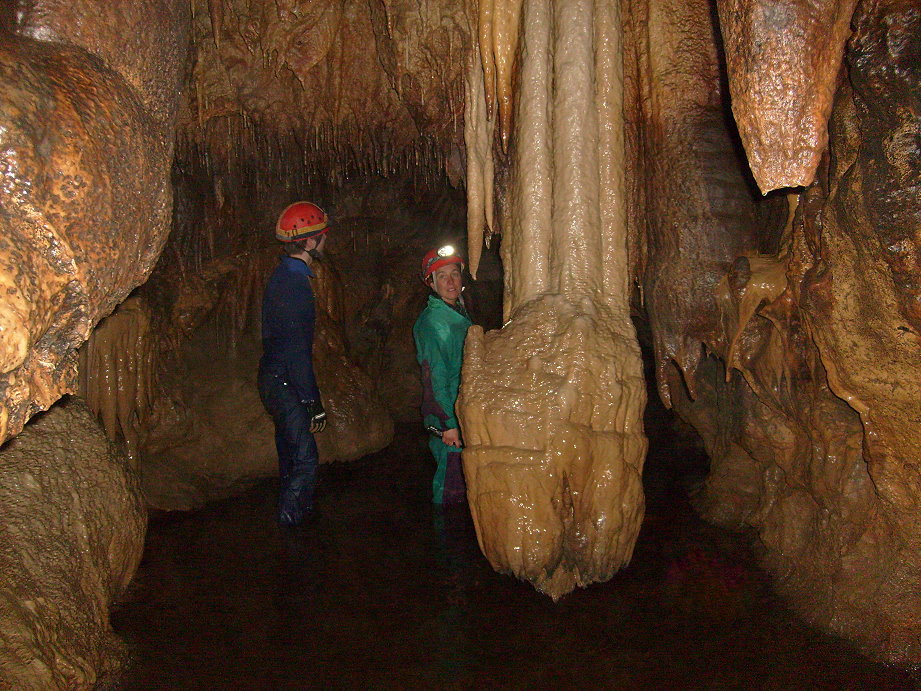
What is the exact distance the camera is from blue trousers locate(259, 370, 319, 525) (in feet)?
14.6

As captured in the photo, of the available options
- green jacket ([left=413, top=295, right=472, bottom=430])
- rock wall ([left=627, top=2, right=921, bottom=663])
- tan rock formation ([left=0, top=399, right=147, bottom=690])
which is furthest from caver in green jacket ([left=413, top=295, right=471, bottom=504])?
tan rock formation ([left=0, top=399, right=147, bottom=690])

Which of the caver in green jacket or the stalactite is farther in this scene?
the stalactite

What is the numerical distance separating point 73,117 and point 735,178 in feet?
10.6

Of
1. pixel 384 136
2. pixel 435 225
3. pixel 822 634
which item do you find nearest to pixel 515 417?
pixel 822 634

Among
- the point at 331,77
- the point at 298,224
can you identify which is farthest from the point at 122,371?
the point at 331,77

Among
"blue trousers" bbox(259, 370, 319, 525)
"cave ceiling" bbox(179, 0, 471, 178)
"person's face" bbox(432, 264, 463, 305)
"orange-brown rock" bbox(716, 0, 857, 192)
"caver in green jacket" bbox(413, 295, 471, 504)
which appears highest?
"cave ceiling" bbox(179, 0, 471, 178)

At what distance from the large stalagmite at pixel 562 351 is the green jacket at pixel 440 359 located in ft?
2.47

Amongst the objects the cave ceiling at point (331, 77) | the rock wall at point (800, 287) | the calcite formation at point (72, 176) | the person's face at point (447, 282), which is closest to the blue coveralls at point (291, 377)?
the person's face at point (447, 282)

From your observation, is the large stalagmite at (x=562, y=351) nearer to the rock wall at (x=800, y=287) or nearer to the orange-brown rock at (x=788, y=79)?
the rock wall at (x=800, y=287)

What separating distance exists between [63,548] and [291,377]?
1.90 m

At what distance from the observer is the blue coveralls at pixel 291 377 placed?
4465 millimetres

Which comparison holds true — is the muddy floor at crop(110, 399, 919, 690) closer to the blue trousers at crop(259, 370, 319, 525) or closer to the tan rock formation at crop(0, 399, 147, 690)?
the blue trousers at crop(259, 370, 319, 525)

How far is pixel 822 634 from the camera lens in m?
3.02

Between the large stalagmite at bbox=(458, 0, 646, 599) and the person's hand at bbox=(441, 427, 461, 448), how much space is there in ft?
2.57
